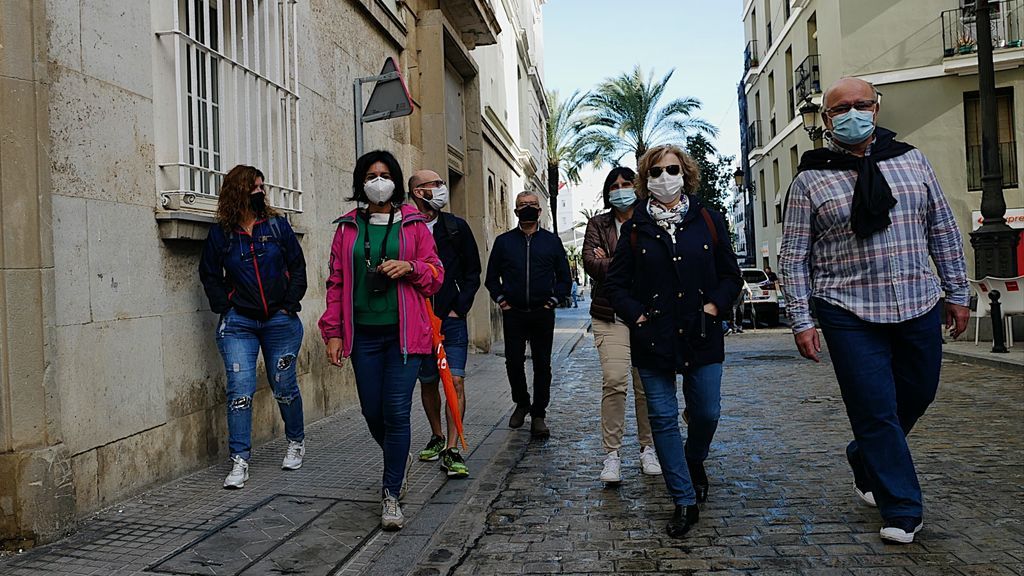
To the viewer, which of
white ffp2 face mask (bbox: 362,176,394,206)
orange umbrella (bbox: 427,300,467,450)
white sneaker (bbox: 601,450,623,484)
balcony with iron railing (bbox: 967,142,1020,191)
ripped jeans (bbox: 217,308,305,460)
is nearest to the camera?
white ffp2 face mask (bbox: 362,176,394,206)

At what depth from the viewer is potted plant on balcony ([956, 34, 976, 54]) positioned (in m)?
21.4

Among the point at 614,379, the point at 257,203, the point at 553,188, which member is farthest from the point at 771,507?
the point at 553,188

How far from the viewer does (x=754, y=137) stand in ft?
120

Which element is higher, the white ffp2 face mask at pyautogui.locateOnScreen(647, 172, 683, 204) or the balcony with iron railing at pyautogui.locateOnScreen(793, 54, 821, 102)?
the balcony with iron railing at pyautogui.locateOnScreen(793, 54, 821, 102)

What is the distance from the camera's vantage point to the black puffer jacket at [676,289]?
4160mm

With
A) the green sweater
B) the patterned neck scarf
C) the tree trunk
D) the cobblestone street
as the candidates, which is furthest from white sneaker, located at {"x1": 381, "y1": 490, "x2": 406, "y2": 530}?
the tree trunk

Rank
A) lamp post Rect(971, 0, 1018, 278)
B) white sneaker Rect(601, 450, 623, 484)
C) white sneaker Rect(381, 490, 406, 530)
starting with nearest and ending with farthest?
white sneaker Rect(381, 490, 406, 530) → white sneaker Rect(601, 450, 623, 484) → lamp post Rect(971, 0, 1018, 278)

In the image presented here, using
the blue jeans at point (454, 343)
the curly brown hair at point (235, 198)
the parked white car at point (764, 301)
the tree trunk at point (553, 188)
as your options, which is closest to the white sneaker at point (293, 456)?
the blue jeans at point (454, 343)

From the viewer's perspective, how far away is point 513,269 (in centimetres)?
670

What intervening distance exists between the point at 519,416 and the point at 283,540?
3249mm

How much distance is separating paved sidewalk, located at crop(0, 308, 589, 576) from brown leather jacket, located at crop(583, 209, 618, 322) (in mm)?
1253

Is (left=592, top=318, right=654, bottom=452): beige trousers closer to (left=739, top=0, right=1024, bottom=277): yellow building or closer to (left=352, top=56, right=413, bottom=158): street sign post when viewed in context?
(left=352, top=56, right=413, bottom=158): street sign post

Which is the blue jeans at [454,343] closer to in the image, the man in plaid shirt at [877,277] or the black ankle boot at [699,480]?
→ the black ankle boot at [699,480]

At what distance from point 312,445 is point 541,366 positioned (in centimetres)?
187
